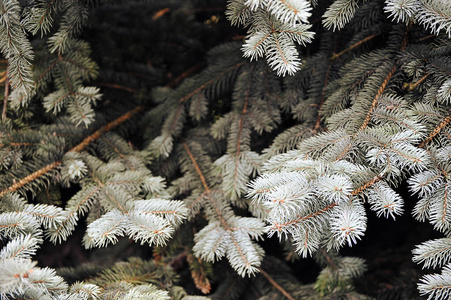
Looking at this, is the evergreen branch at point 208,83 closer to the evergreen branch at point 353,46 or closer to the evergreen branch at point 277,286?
the evergreen branch at point 353,46

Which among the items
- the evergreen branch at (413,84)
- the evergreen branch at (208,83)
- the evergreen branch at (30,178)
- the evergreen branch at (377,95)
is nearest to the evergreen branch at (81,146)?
the evergreen branch at (30,178)

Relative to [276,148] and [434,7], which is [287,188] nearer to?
[276,148]

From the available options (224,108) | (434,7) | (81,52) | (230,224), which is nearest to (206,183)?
(230,224)

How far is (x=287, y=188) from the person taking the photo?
90cm

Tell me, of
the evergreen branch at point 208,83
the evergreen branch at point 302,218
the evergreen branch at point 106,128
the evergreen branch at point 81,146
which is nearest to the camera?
the evergreen branch at point 302,218

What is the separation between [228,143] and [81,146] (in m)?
0.76

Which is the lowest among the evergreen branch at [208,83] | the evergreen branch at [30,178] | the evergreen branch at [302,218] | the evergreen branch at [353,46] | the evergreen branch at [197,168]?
the evergreen branch at [197,168]

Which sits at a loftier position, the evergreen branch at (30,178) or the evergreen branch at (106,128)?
the evergreen branch at (106,128)

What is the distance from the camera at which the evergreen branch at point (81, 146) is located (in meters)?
1.36

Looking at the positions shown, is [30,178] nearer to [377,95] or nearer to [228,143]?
[228,143]

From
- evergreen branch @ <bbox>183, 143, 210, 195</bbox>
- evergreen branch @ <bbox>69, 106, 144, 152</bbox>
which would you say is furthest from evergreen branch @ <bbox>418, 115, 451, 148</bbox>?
evergreen branch @ <bbox>69, 106, 144, 152</bbox>

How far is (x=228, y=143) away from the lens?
1596 mm

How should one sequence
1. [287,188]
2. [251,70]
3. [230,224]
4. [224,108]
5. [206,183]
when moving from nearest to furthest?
[287,188], [230,224], [206,183], [251,70], [224,108]

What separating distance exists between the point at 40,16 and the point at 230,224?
43.4 inches
